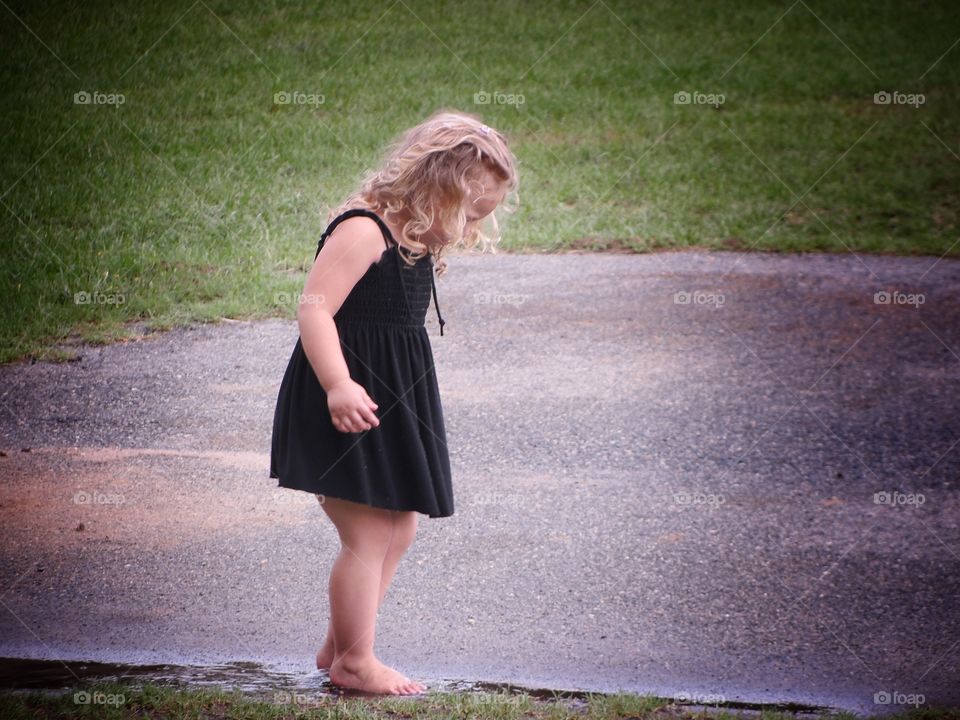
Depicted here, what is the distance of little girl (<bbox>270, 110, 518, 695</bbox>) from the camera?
9.75 feet

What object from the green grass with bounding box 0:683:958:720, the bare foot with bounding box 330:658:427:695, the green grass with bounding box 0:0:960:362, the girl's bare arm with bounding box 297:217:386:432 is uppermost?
the green grass with bounding box 0:0:960:362

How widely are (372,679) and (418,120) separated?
9820 mm

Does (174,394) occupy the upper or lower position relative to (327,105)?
lower

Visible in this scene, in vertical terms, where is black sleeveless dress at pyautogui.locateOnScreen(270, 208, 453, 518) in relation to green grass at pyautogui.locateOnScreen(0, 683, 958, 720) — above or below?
above

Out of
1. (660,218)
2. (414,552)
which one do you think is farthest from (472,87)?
(414,552)

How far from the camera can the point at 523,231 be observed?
32.2ft

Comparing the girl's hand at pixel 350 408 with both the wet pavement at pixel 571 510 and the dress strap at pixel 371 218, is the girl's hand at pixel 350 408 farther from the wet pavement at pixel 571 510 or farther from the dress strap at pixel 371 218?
the wet pavement at pixel 571 510

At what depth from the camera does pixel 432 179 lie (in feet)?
9.91

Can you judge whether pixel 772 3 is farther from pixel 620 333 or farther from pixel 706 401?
pixel 706 401

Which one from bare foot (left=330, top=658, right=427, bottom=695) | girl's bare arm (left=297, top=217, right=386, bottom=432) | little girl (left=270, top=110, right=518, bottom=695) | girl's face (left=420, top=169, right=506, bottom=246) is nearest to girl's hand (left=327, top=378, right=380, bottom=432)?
girl's bare arm (left=297, top=217, right=386, bottom=432)

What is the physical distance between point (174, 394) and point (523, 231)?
14.4 feet

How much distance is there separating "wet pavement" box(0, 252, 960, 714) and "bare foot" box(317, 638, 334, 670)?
0.44 ft

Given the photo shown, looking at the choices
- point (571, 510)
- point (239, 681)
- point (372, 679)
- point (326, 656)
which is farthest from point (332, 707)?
point (571, 510)

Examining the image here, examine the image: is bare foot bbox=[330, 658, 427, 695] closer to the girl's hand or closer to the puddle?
the puddle
